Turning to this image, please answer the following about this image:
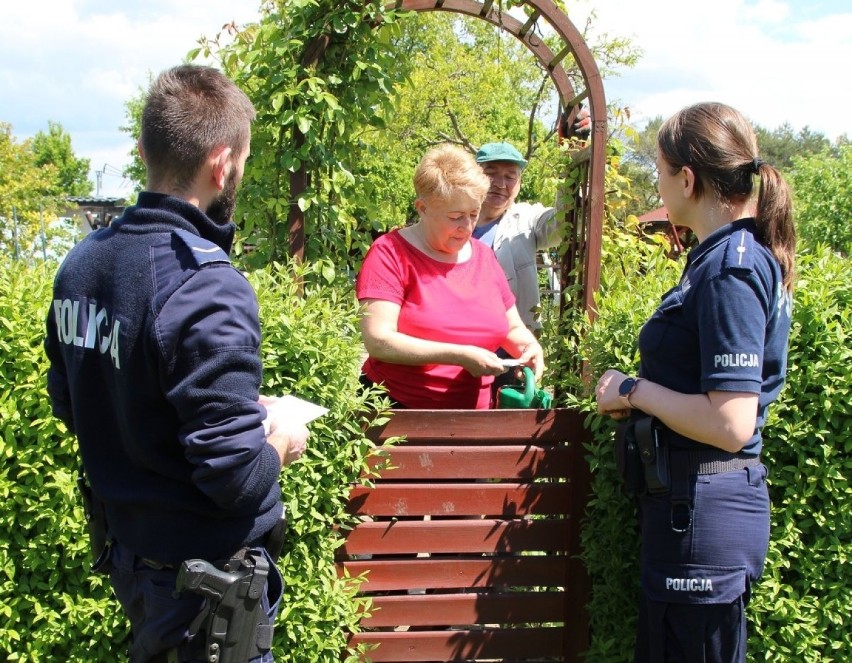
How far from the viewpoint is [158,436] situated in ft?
5.71

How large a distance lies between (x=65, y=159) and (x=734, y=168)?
65.1 metres

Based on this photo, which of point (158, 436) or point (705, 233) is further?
point (705, 233)

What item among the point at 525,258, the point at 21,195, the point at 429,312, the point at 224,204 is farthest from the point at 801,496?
the point at 21,195

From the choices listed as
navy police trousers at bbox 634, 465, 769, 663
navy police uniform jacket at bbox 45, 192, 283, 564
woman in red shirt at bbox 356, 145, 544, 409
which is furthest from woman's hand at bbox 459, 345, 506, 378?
navy police uniform jacket at bbox 45, 192, 283, 564

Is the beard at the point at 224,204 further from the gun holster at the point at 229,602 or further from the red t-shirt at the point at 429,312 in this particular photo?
the red t-shirt at the point at 429,312

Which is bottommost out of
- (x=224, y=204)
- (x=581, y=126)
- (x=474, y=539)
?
(x=474, y=539)

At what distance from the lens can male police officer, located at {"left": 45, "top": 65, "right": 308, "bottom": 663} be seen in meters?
1.67

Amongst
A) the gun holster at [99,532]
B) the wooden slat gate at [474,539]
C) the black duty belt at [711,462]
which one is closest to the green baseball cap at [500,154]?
the wooden slat gate at [474,539]

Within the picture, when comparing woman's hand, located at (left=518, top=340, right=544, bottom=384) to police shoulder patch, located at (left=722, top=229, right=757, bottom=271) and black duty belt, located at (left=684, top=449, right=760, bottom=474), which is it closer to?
black duty belt, located at (left=684, top=449, right=760, bottom=474)

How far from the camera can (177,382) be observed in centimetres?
167

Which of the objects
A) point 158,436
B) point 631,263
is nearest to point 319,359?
point 158,436

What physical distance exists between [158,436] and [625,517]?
1.93m

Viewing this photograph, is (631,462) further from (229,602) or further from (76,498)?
(76,498)

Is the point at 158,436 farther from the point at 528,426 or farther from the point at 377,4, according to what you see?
the point at 377,4
